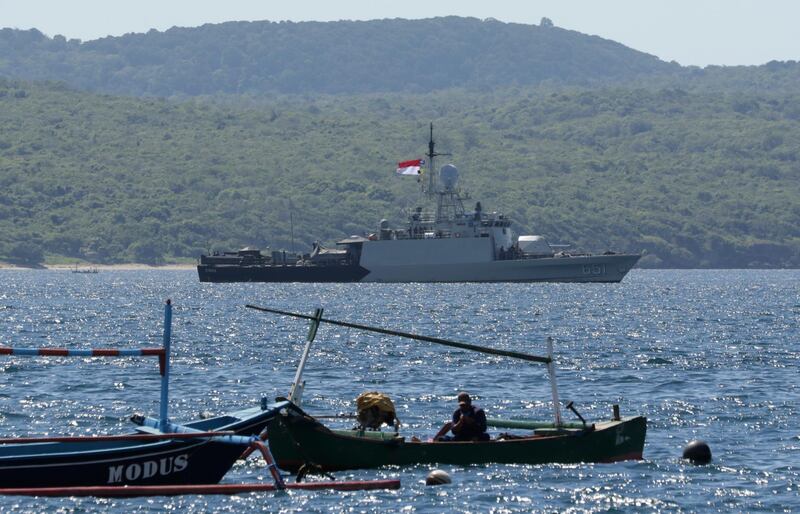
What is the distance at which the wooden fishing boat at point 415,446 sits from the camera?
26891mm

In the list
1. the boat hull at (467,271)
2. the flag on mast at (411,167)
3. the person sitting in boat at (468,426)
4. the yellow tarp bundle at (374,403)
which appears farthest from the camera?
the boat hull at (467,271)

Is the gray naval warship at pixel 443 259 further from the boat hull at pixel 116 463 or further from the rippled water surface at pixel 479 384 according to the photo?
the boat hull at pixel 116 463

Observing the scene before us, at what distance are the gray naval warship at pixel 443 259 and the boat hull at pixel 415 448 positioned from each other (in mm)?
117015

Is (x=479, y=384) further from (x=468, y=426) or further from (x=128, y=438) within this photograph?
(x=128, y=438)

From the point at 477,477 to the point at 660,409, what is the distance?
1113 cm

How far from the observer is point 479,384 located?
140 ft

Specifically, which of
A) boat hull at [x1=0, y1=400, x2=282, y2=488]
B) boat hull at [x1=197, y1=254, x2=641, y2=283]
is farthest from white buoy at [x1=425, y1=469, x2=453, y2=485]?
boat hull at [x1=197, y1=254, x2=641, y2=283]

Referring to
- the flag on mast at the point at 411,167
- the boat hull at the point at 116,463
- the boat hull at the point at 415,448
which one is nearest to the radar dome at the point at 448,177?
the flag on mast at the point at 411,167

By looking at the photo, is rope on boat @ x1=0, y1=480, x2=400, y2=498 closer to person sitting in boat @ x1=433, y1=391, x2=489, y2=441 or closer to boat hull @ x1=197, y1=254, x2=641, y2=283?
person sitting in boat @ x1=433, y1=391, x2=489, y2=441

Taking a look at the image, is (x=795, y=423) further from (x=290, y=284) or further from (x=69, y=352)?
(x=290, y=284)

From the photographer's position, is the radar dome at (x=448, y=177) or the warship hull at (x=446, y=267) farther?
the radar dome at (x=448, y=177)

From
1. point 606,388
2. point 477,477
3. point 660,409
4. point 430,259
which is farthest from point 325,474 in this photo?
point 430,259

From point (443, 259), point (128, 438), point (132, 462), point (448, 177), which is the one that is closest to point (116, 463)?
point (132, 462)

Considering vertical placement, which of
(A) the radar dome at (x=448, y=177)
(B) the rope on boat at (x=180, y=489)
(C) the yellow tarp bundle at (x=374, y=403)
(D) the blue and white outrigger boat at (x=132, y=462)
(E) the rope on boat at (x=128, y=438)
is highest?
(A) the radar dome at (x=448, y=177)
